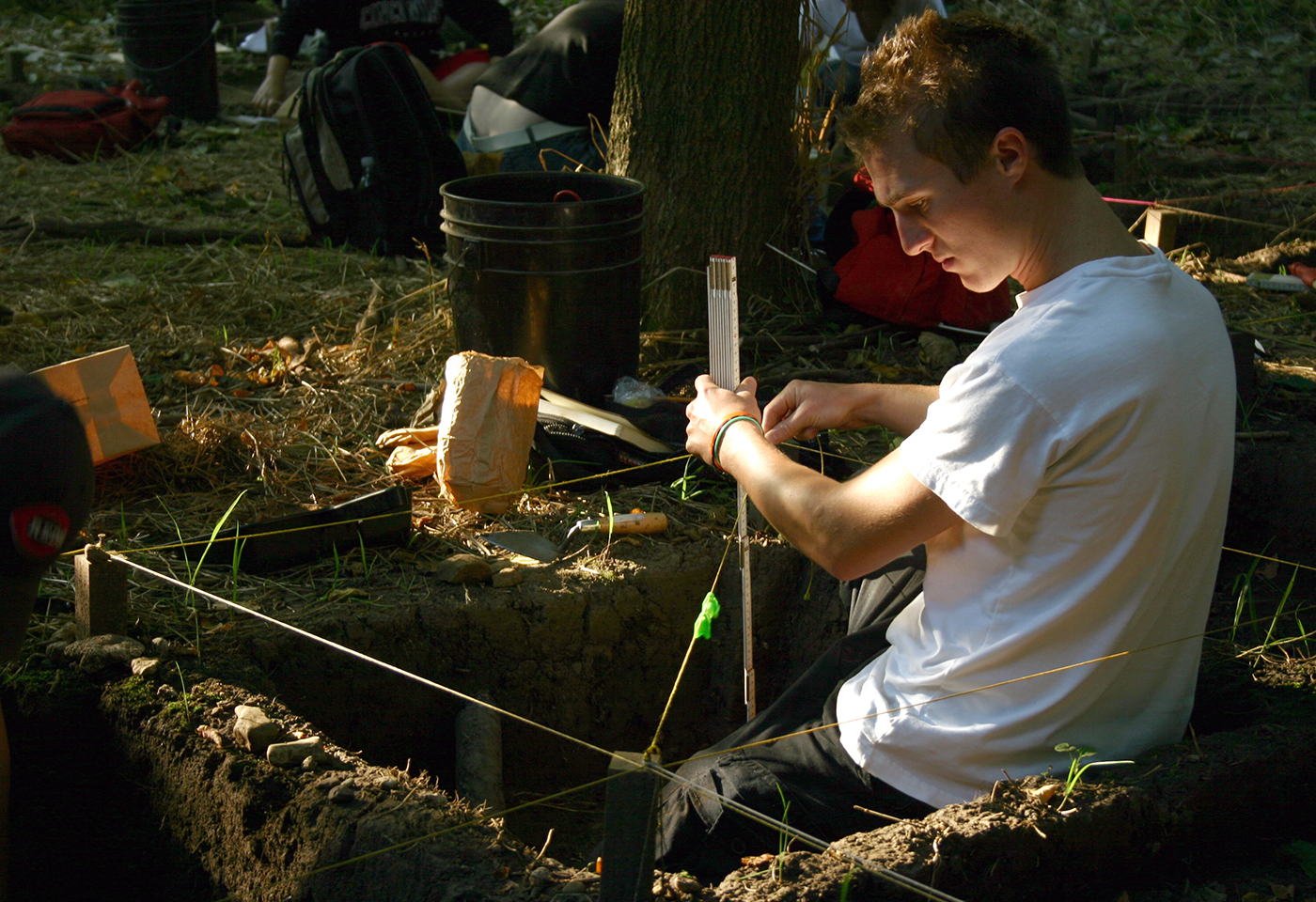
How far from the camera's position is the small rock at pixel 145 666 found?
210 cm

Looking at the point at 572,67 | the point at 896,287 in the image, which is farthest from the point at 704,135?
the point at 572,67

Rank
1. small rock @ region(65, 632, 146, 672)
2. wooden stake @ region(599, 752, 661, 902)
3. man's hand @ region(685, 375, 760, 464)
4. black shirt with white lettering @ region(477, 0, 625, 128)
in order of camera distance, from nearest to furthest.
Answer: wooden stake @ region(599, 752, 661, 902)
man's hand @ region(685, 375, 760, 464)
small rock @ region(65, 632, 146, 672)
black shirt with white lettering @ region(477, 0, 625, 128)

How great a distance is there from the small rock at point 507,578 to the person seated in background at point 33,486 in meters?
1.21

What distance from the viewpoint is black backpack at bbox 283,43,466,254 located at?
5172mm

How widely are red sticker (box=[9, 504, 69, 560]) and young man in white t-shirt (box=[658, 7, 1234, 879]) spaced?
996mm

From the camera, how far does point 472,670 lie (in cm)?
259

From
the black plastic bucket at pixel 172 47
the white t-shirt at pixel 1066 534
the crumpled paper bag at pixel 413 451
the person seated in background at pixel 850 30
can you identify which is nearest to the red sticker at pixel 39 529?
the white t-shirt at pixel 1066 534

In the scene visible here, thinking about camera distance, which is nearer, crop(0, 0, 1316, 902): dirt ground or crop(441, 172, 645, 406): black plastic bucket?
crop(0, 0, 1316, 902): dirt ground

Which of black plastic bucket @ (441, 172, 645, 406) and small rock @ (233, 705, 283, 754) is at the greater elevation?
black plastic bucket @ (441, 172, 645, 406)

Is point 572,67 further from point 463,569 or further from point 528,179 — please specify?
point 463,569

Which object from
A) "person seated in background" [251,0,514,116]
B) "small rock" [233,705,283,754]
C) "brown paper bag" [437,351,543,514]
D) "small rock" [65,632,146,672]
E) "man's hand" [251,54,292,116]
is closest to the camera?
"small rock" [233,705,283,754]

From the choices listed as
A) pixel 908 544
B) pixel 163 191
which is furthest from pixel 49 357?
pixel 908 544

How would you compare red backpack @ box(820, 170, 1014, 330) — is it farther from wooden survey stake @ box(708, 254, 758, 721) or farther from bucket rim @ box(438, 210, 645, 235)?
wooden survey stake @ box(708, 254, 758, 721)

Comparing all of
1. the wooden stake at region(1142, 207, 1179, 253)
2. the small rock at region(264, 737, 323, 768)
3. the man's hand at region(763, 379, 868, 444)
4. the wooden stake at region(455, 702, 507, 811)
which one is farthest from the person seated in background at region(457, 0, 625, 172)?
the small rock at region(264, 737, 323, 768)
